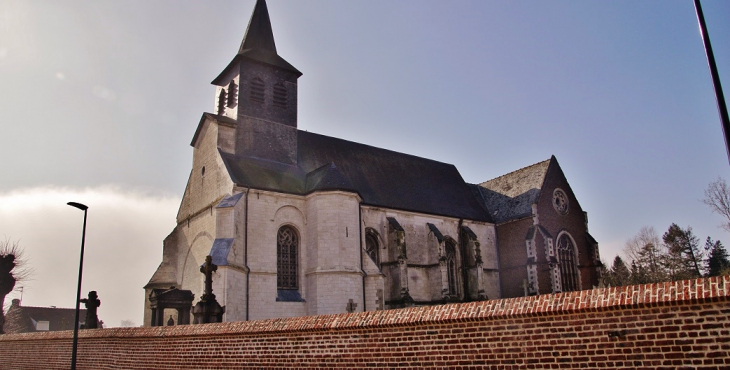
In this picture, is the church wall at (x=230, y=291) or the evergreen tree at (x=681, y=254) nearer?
the church wall at (x=230, y=291)

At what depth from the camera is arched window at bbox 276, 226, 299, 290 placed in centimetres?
2283

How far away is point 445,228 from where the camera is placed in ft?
96.7

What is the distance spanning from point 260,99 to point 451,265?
12560 millimetres

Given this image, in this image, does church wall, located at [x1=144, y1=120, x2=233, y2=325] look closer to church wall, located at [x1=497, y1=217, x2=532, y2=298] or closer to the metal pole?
church wall, located at [x1=497, y1=217, x2=532, y2=298]

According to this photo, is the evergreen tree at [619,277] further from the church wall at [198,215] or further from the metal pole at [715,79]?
the metal pole at [715,79]

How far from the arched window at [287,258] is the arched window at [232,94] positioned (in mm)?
6827

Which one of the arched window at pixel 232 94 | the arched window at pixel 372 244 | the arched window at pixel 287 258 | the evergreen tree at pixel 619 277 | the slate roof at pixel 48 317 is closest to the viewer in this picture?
the arched window at pixel 287 258

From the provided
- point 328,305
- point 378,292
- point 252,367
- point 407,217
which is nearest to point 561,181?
point 407,217

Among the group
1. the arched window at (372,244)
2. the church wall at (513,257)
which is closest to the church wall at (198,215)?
the arched window at (372,244)

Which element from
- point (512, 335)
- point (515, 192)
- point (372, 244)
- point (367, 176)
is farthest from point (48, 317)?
point (512, 335)

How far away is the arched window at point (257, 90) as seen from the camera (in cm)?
2652

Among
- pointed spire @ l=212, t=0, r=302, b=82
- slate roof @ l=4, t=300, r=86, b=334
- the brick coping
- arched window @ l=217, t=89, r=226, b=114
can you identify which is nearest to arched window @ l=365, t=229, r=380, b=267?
pointed spire @ l=212, t=0, r=302, b=82

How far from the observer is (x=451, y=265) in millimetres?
29125

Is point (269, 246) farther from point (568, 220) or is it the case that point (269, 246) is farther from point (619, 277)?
point (619, 277)
